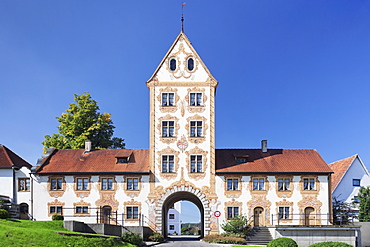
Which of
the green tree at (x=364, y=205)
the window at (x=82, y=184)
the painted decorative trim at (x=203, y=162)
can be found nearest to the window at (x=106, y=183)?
the window at (x=82, y=184)

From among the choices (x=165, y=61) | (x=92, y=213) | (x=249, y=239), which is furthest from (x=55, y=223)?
(x=165, y=61)

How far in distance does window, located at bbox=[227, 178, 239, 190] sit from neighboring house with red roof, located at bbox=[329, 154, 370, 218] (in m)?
13.2

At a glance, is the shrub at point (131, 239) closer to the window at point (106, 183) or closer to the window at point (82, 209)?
the window at point (106, 183)

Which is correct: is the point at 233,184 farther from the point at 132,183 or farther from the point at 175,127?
the point at 132,183

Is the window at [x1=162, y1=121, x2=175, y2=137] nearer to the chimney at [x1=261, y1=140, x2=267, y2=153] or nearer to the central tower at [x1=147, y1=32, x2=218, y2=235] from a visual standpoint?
the central tower at [x1=147, y1=32, x2=218, y2=235]

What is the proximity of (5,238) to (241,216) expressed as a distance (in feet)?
86.2

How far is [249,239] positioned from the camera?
4034cm

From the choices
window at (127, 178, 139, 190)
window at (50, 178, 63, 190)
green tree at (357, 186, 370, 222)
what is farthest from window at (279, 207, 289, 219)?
window at (50, 178, 63, 190)

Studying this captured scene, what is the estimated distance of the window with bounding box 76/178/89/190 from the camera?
43972 mm

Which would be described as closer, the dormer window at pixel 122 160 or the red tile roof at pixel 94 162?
the red tile roof at pixel 94 162

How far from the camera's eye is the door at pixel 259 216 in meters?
43.8

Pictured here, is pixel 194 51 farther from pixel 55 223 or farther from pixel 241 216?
pixel 55 223

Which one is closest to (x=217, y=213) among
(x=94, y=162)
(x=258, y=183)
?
(x=258, y=183)

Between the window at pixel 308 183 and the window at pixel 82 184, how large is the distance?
2285 centimetres
